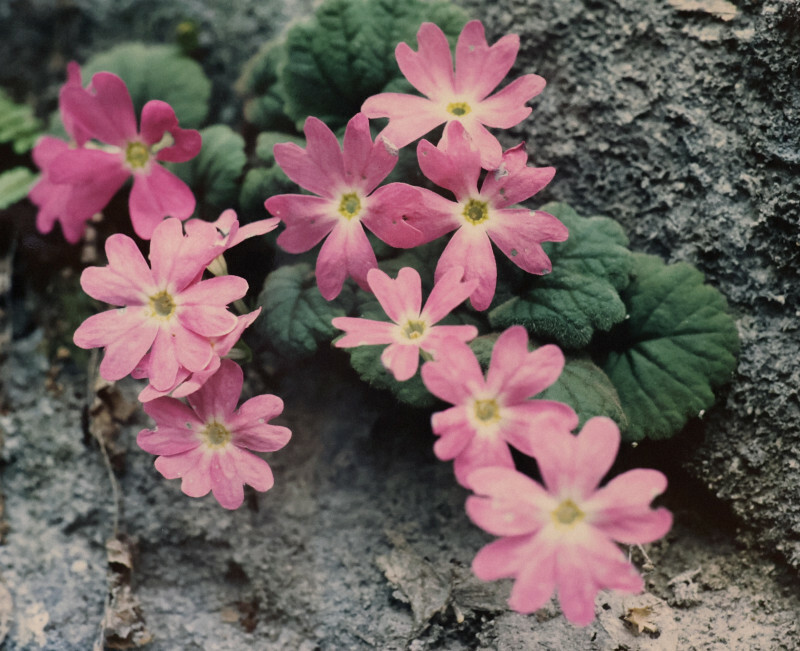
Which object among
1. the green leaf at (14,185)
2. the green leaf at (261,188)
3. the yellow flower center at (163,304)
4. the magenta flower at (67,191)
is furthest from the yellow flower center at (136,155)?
the green leaf at (14,185)

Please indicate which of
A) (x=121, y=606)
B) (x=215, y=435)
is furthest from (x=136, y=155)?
(x=121, y=606)

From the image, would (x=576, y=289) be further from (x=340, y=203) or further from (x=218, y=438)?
(x=218, y=438)

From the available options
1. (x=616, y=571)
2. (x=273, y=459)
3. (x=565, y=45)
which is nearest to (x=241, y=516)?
(x=273, y=459)

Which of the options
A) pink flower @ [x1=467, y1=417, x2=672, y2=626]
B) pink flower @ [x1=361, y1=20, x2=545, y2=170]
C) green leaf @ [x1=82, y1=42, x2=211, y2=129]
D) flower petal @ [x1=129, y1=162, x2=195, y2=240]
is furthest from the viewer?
green leaf @ [x1=82, y1=42, x2=211, y2=129]

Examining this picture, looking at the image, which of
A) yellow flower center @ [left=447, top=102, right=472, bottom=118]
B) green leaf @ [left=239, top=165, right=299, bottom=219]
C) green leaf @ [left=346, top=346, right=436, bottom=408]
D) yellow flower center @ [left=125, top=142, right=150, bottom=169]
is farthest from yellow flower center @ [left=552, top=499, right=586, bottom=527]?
yellow flower center @ [left=125, top=142, right=150, bottom=169]

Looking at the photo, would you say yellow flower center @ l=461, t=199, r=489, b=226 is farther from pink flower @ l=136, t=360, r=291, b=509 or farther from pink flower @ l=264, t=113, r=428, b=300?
pink flower @ l=136, t=360, r=291, b=509
